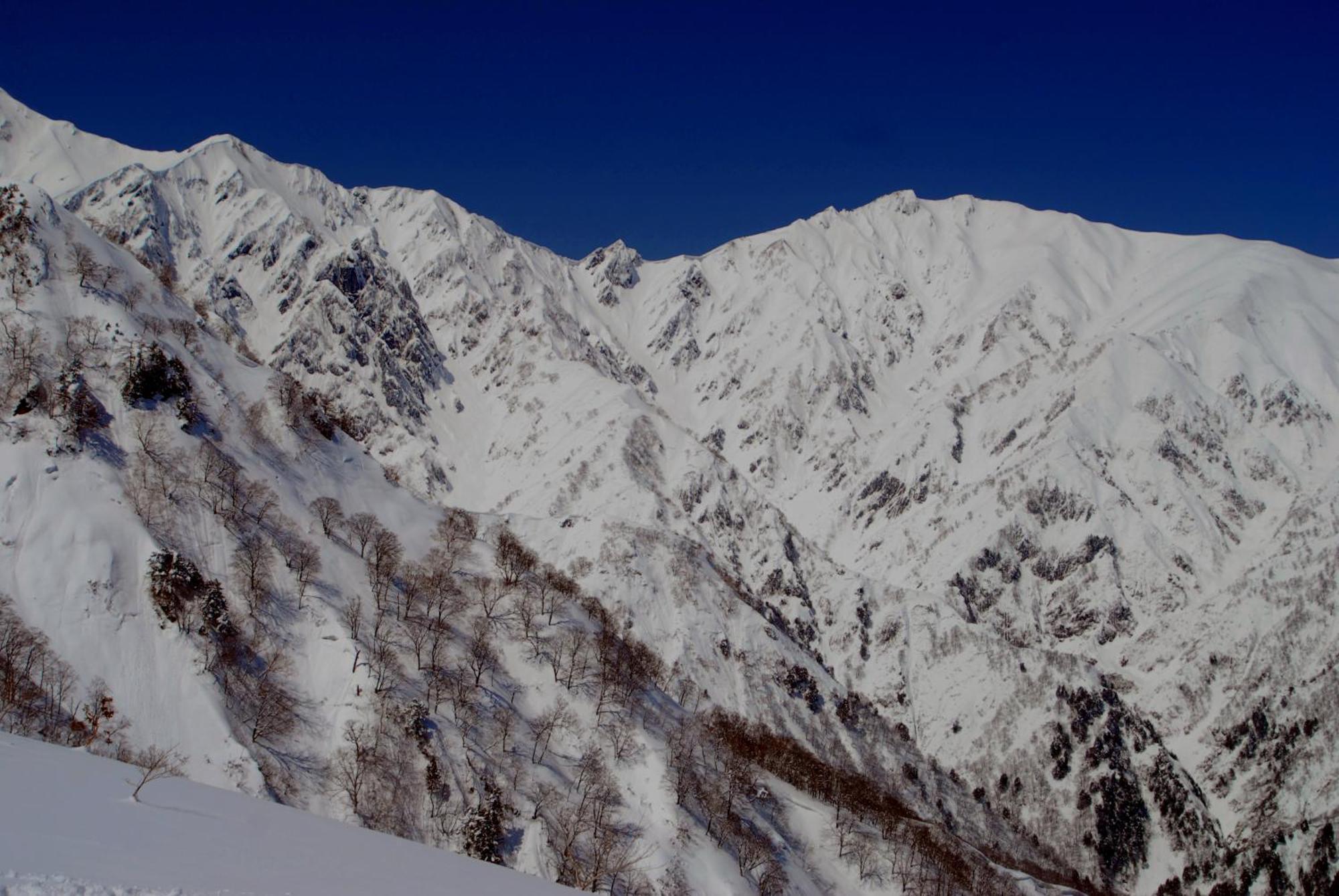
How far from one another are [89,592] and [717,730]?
77.5m

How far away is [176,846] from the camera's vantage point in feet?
74.3

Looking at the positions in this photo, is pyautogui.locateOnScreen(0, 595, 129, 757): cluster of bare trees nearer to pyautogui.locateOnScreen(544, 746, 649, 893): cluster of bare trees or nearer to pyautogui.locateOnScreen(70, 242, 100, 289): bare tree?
pyautogui.locateOnScreen(544, 746, 649, 893): cluster of bare trees

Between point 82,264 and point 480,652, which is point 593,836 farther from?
point 82,264

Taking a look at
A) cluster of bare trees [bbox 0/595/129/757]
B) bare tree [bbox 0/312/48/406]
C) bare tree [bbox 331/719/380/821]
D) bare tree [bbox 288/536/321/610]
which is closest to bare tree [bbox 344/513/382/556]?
bare tree [bbox 288/536/321/610]

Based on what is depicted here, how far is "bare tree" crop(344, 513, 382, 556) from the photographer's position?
10019 cm

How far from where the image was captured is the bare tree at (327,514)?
97688 mm

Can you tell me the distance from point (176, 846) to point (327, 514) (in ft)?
266

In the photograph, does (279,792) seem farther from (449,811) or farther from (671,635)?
(671,635)

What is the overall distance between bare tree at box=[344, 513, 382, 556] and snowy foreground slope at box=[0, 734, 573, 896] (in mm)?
71739

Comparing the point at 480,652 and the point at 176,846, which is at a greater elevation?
the point at 480,652

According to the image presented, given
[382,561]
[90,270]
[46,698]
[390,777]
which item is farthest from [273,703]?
[90,270]

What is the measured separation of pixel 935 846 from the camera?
12069 centimetres

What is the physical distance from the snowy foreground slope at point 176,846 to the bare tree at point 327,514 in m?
70.2

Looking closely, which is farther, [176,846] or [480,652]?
[480,652]
